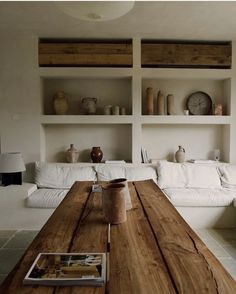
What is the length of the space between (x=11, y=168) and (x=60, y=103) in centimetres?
123

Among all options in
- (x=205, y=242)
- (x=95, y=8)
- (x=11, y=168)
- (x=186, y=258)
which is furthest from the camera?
(x=11, y=168)

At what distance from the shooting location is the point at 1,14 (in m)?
3.36

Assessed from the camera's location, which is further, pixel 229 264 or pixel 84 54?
pixel 84 54

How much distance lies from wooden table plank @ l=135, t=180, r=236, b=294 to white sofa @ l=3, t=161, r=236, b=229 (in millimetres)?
1925

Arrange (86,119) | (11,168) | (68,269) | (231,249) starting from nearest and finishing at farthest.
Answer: (68,269) → (231,249) → (11,168) → (86,119)

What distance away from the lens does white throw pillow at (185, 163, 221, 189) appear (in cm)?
406

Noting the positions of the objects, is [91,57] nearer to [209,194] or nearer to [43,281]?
[209,194]

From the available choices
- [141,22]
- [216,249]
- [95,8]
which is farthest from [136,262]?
[141,22]

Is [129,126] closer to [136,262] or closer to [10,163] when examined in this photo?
[10,163]

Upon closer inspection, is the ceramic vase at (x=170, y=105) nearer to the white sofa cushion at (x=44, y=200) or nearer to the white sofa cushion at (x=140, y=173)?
the white sofa cushion at (x=140, y=173)

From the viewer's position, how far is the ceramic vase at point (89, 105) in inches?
175

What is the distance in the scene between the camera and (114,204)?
5.32ft

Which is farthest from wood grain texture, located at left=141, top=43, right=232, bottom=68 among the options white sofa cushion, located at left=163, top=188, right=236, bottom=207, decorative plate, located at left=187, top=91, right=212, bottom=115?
white sofa cushion, located at left=163, top=188, right=236, bottom=207

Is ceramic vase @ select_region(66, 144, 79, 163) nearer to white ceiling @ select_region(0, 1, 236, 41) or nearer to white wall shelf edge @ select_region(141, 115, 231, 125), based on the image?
white wall shelf edge @ select_region(141, 115, 231, 125)
